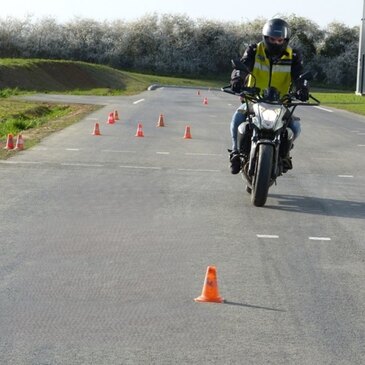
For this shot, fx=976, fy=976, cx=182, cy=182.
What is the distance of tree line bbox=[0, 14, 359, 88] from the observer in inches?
3956

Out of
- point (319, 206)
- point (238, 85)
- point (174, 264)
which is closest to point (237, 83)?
point (238, 85)

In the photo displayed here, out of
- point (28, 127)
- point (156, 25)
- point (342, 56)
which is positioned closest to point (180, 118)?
point (28, 127)

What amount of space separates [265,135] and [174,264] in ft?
11.2

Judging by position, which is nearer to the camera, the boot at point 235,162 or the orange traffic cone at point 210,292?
the orange traffic cone at point 210,292

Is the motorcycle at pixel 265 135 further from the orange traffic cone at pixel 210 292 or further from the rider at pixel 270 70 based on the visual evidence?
the orange traffic cone at pixel 210 292

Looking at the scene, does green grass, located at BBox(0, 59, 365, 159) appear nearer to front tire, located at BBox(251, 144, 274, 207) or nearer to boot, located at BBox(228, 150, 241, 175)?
boot, located at BBox(228, 150, 241, 175)

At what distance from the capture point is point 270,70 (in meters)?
11.4

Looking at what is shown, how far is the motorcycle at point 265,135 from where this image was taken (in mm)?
10805

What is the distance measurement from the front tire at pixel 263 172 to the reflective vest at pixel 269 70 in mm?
1040

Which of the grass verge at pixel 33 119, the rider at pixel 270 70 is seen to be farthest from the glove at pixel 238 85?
the grass verge at pixel 33 119

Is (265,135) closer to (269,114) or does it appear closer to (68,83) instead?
(269,114)

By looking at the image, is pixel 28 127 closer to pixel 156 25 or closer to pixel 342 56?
pixel 342 56

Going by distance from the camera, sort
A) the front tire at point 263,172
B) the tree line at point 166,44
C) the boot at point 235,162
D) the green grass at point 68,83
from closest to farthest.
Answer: the front tire at point 263,172 < the boot at point 235,162 < the green grass at point 68,83 < the tree line at point 166,44

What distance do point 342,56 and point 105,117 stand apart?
73.5 metres
